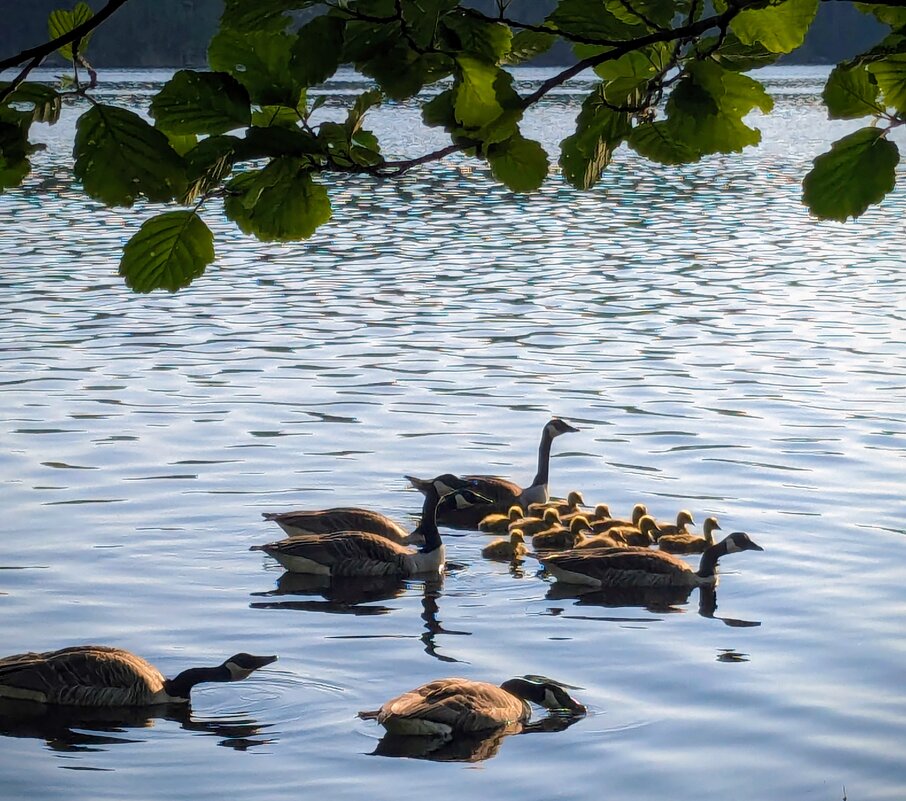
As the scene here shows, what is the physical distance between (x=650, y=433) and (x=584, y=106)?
16322 millimetres

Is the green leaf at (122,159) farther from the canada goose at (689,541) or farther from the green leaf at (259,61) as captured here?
the canada goose at (689,541)

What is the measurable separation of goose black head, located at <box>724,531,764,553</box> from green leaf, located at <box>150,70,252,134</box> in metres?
11.8

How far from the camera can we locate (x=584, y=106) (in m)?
3.62

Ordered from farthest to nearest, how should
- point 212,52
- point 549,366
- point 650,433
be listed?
point 549,366, point 650,433, point 212,52

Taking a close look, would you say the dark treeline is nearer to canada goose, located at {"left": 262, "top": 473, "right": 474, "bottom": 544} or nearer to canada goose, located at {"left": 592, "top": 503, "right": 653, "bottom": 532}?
canada goose, located at {"left": 592, "top": 503, "right": 653, "bottom": 532}

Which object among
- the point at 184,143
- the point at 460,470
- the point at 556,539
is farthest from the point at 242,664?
the point at 184,143

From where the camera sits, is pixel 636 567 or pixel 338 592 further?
pixel 338 592

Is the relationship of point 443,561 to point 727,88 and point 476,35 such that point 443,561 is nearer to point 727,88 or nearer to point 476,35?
point 727,88

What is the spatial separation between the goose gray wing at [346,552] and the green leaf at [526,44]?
1120 cm

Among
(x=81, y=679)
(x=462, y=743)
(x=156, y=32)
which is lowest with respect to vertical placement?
(x=462, y=743)

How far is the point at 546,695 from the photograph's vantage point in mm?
10922

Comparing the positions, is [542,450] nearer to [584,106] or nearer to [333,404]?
[333,404]

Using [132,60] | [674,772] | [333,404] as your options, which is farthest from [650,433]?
[132,60]

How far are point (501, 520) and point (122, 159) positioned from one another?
13417 millimetres
